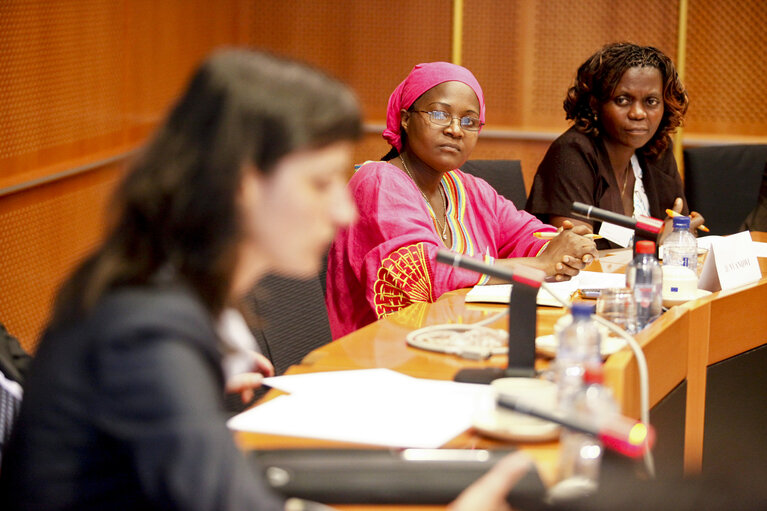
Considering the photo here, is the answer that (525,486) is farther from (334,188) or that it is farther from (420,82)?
(420,82)

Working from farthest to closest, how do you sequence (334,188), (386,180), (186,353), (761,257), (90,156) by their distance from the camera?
1. (90,156)
2. (761,257)
3. (386,180)
4. (334,188)
5. (186,353)

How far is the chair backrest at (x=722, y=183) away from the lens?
4250 mm

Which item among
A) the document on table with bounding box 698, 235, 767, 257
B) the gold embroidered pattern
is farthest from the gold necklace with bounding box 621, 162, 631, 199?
the gold embroidered pattern

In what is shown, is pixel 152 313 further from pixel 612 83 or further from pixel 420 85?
pixel 612 83

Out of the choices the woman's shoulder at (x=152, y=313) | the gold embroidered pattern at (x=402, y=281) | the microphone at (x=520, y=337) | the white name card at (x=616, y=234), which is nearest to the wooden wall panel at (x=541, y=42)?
the white name card at (x=616, y=234)

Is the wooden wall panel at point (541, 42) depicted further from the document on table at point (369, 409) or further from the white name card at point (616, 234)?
the document on table at point (369, 409)

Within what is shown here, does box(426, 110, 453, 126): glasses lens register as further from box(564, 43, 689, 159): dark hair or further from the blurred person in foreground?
the blurred person in foreground

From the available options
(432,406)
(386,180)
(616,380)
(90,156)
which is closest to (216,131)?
(432,406)

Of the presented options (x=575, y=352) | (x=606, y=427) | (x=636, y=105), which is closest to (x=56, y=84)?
(x=636, y=105)

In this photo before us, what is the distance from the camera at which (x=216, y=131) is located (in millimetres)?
999

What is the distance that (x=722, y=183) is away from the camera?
4.30 m

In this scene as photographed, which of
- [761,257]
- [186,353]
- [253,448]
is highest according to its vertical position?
[186,353]

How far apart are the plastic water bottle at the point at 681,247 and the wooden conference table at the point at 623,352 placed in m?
0.19

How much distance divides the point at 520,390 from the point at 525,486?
15.1 inches
